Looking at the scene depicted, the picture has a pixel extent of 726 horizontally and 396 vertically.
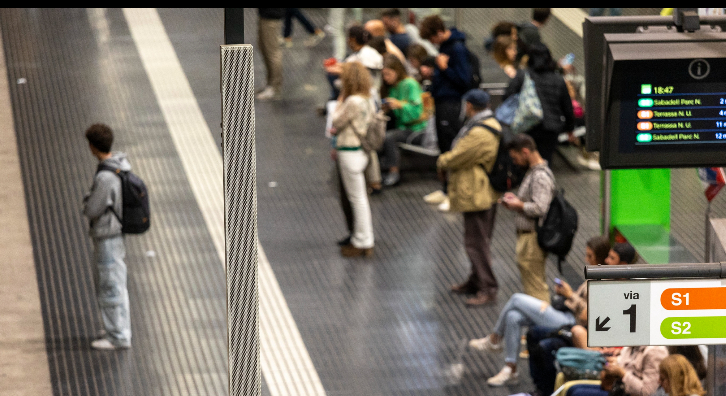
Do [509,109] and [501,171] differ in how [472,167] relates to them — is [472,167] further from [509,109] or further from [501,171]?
[509,109]

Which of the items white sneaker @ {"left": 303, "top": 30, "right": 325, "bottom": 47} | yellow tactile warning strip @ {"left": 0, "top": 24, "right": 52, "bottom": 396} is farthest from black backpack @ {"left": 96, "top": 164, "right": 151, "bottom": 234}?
white sneaker @ {"left": 303, "top": 30, "right": 325, "bottom": 47}

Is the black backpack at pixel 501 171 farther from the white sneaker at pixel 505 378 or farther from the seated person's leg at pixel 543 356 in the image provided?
the white sneaker at pixel 505 378

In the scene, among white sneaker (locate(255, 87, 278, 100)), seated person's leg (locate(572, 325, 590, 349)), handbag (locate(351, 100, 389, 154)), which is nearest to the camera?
seated person's leg (locate(572, 325, 590, 349))

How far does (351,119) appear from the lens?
28.2 ft

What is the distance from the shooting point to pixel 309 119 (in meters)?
12.4

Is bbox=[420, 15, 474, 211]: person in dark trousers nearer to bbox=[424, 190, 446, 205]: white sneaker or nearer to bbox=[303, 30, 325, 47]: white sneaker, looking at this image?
bbox=[424, 190, 446, 205]: white sneaker

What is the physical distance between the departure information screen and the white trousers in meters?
4.53

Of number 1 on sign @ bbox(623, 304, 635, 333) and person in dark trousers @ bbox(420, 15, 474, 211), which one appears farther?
person in dark trousers @ bbox(420, 15, 474, 211)

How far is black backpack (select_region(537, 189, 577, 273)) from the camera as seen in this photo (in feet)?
24.6

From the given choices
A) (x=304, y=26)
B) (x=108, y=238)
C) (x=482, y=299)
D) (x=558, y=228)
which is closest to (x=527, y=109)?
(x=482, y=299)

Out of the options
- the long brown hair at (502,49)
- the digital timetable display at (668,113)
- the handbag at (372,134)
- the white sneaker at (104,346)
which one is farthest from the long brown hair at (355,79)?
the digital timetable display at (668,113)

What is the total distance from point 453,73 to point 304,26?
5.21 meters

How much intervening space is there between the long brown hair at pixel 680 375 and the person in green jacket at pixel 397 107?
478 centimetres
